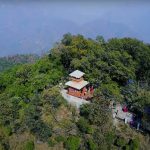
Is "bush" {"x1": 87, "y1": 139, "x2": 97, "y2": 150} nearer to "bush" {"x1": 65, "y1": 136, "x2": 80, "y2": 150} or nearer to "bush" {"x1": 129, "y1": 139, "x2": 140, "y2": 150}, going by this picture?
"bush" {"x1": 65, "y1": 136, "x2": 80, "y2": 150}

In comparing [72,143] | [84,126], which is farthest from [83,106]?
[72,143]

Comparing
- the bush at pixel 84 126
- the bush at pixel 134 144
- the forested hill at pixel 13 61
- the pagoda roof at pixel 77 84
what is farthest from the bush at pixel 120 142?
the forested hill at pixel 13 61

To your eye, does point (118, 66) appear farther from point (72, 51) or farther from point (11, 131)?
point (11, 131)

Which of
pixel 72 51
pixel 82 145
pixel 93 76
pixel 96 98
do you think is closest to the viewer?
pixel 82 145

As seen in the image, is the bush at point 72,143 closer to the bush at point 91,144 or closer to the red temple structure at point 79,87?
the bush at point 91,144

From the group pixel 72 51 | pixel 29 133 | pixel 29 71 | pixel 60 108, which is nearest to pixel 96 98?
pixel 60 108

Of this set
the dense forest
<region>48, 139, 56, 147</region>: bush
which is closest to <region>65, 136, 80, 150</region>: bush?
the dense forest
